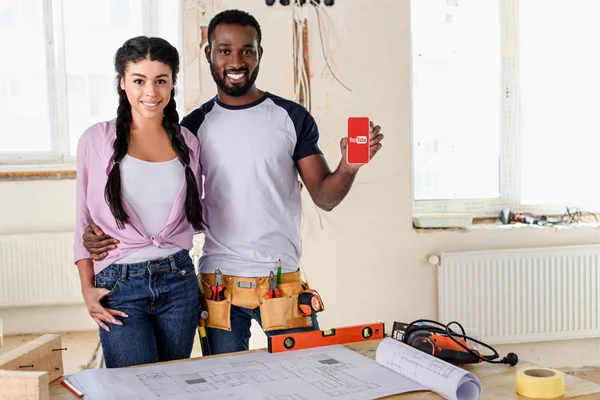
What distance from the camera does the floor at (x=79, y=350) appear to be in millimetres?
3100

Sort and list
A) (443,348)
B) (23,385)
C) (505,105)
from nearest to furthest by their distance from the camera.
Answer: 1. (23,385)
2. (443,348)
3. (505,105)

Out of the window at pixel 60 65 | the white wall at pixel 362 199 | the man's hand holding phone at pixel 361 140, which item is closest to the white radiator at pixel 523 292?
the white wall at pixel 362 199

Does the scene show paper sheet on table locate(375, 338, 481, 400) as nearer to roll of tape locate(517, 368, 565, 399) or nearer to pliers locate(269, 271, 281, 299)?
roll of tape locate(517, 368, 565, 399)

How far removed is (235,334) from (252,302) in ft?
0.35

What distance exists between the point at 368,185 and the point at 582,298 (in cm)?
134

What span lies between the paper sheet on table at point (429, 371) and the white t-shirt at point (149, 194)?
2.10 feet

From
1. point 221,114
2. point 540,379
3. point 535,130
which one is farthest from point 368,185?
point 540,379

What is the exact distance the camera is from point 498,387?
145 centimetres

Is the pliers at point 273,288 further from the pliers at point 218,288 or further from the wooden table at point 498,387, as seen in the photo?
the wooden table at point 498,387

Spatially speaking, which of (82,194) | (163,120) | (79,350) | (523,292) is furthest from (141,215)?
(523,292)

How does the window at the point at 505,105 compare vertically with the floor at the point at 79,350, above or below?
above

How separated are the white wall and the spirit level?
5.87 ft

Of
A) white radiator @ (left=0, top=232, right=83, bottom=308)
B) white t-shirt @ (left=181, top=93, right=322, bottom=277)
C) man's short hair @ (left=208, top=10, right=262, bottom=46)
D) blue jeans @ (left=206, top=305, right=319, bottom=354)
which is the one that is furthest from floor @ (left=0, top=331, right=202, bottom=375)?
man's short hair @ (left=208, top=10, right=262, bottom=46)

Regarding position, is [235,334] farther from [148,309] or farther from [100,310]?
[100,310]
